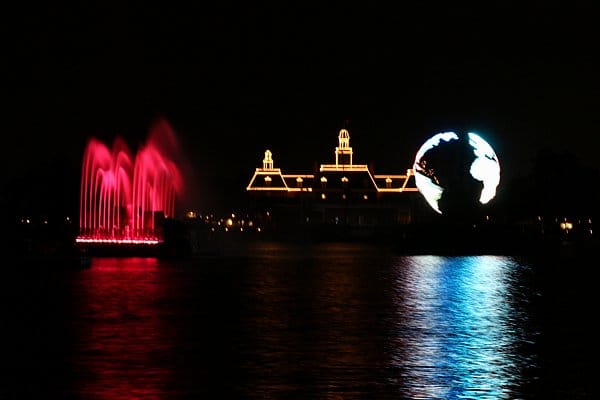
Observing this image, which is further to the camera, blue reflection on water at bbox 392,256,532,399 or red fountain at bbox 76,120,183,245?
red fountain at bbox 76,120,183,245

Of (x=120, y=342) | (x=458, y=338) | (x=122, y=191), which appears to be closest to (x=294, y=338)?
(x=458, y=338)

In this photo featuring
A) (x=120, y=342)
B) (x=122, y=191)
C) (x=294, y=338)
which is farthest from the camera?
(x=122, y=191)

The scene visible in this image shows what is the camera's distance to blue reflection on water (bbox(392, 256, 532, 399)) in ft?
58.9

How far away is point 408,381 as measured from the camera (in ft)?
59.7

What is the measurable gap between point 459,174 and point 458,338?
2677 inches

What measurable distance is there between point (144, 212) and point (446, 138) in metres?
34.6

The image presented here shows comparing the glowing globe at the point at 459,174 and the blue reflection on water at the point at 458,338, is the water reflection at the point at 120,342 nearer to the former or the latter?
the blue reflection on water at the point at 458,338

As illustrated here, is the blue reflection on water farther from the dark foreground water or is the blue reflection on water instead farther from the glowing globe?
the glowing globe

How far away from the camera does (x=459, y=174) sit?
9088cm

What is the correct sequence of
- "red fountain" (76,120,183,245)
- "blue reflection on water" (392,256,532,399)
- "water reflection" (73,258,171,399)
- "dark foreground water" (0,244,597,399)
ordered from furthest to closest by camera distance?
"red fountain" (76,120,183,245), "blue reflection on water" (392,256,532,399), "dark foreground water" (0,244,597,399), "water reflection" (73,258,171,399)

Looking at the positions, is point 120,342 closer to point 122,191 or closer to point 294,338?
point 294,338

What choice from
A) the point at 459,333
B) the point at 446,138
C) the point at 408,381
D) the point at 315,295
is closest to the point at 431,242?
the point at 446,138

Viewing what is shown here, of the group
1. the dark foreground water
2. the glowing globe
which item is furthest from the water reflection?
the glowing globe

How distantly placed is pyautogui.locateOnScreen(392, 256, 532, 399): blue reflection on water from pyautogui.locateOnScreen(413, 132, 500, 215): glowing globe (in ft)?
151
